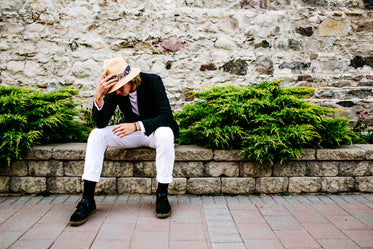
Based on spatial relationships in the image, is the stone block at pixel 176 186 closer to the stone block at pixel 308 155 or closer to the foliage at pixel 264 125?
the foliage at pixel 264 125

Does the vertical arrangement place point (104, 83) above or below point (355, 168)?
above

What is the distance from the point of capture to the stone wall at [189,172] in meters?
2.91

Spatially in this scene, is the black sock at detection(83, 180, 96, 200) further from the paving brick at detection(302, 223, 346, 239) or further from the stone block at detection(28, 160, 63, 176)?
the paving brick at detection(302, 223, 346, 239)

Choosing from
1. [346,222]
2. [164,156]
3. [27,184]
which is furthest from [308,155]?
[27,184]

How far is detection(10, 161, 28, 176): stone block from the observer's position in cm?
291

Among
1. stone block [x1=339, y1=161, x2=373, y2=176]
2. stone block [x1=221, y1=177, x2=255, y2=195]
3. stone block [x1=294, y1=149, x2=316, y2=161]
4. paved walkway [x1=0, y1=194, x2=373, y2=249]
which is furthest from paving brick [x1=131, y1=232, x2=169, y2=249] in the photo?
stone block [x1=339, y1=161, x2=373, y2=176]

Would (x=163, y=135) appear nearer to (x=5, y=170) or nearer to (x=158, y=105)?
(x=158, y=105)

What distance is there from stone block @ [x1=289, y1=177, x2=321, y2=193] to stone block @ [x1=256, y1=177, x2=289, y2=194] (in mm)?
110

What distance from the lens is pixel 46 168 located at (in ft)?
9.59

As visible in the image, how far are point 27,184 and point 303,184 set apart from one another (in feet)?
10.6

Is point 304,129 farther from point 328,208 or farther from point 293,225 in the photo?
point 293,225

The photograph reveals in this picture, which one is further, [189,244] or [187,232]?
[187,232]

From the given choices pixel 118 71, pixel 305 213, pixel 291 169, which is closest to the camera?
pixel 118 71

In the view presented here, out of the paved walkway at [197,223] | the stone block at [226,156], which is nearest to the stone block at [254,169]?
the stone block at [226,156]
